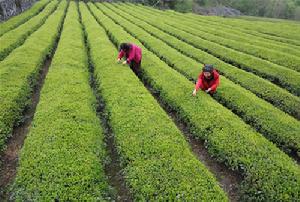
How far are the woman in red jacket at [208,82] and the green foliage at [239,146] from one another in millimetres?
531

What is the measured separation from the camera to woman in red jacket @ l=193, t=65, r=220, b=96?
1276 cm

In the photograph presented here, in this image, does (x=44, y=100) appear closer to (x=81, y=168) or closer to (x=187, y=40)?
(x=81, y=168)

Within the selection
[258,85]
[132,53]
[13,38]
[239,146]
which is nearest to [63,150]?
[239,146]

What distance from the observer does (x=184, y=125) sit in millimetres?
12320

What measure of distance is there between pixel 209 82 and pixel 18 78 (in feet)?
30.8

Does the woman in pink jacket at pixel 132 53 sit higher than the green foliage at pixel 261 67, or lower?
higher

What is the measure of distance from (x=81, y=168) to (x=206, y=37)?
1007 inches

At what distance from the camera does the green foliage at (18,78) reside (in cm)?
1099

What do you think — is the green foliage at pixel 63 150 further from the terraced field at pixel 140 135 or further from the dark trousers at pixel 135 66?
the dark trousers at pixel 135 66

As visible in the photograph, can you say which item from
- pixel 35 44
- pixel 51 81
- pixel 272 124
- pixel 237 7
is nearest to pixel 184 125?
pixel 272 124

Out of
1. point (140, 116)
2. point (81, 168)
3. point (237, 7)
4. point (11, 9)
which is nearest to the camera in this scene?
point (81, 168)

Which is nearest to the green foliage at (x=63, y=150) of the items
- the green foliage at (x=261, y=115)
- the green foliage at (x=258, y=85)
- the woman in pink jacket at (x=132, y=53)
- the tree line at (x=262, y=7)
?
the woman in pink jacket at (x=132, y=53)

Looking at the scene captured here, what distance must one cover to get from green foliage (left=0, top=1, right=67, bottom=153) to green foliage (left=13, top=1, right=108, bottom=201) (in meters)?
1.00

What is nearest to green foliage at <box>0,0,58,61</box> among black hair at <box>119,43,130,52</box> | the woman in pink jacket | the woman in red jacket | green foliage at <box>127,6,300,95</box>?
the woman in pink jacket
